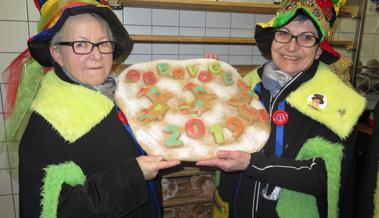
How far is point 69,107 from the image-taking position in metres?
1.01

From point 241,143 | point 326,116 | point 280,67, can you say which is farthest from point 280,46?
point 241,143

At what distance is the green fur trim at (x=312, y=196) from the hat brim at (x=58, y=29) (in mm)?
→ 895

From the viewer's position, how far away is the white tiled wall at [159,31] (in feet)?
7.29

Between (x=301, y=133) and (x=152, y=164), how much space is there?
0.65 meters

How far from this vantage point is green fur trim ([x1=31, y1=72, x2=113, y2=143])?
99 centimetres

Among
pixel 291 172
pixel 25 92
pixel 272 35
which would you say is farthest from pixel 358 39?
pixel 25 92

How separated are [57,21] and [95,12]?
13 centimetres

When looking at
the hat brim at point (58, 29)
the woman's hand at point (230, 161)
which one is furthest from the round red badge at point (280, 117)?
the hat brim at point (58, 29)

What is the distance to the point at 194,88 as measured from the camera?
1.26 m

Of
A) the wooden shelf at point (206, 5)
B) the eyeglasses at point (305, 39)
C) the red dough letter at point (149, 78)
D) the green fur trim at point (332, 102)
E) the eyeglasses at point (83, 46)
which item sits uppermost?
the wooden shelf at point (206, 5)

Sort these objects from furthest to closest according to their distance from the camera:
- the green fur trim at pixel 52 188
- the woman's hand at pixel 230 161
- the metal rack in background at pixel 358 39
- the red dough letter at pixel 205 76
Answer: the metal rack in background at pixel 358 39, the red dough letter at pixel 205 76, the woman's hand at pixel 230 161, the green fur trim at pixel 52 188

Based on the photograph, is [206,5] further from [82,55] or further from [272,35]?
[82,55]

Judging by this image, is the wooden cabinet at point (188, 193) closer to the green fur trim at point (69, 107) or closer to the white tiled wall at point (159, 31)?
the white tiled wall at point (159, 31)

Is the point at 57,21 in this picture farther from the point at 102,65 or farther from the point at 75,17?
the point at 102,65
